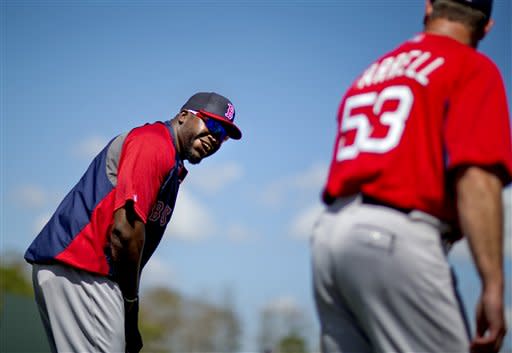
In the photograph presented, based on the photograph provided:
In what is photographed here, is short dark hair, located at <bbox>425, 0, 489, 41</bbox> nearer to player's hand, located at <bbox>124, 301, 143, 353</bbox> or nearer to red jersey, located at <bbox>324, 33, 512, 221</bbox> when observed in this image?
red jersey, located at <bbox>324, 33, 512, 221</bbox>

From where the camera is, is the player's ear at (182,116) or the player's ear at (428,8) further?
the player's ear at (182,116)

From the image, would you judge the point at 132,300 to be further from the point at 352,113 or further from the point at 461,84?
the point at 461,84

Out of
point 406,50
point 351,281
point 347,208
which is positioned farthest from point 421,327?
point 406,50

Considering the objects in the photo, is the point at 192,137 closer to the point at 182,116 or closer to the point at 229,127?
the point at 182,116

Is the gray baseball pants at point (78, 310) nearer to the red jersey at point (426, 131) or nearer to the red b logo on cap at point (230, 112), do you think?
the red b logo on cap at point (230, 112)

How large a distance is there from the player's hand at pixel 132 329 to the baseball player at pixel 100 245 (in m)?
0.23

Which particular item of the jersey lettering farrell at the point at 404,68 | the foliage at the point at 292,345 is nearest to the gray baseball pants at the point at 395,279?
the jersey lettering farrell at the point at 404,68

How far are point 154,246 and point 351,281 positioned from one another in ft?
9.18

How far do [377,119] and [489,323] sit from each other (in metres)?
0.89

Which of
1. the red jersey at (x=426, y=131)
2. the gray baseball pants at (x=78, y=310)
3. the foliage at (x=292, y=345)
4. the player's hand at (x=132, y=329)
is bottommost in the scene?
the foliage at (x=292, y=345)

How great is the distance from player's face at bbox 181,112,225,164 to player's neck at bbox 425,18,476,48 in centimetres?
265

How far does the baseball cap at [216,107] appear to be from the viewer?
215 inches

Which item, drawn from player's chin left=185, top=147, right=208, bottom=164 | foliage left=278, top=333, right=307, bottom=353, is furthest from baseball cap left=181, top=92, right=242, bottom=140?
foliage left=278, top=333, right=307, bottom=353

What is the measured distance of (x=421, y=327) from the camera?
2576 millimetres
